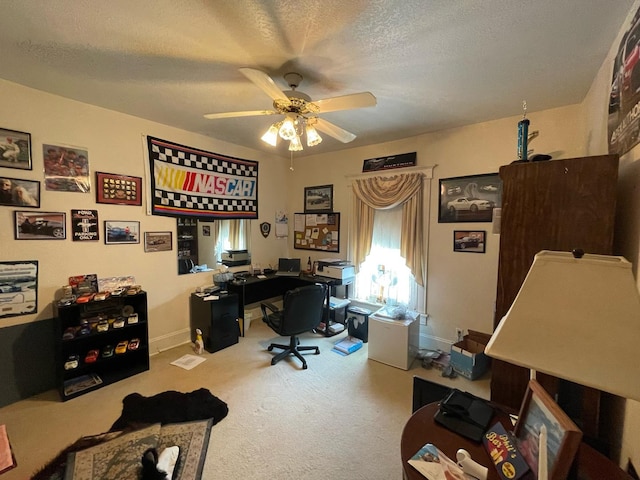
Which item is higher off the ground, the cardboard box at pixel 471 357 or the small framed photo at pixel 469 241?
the small framed photo at pixel 469 241

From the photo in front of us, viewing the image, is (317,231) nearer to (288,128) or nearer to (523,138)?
(288,128)

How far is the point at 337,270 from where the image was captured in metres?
3.60

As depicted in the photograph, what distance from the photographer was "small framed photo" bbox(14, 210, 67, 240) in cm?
215

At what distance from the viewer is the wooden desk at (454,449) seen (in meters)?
0.83

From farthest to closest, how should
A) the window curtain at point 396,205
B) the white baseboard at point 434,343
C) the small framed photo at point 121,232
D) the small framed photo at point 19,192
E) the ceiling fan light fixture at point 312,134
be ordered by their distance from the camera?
the window curtain at point 396,205, the white baseboard at point 434,343, the small framed photo at point 121,232, the small framed photo at point 19,192, the ceiling fan light fixture at point 312,134

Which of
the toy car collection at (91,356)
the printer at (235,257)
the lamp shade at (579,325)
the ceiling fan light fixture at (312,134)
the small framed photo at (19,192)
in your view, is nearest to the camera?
the lamp shade at (579,325)

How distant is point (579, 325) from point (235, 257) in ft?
12.1

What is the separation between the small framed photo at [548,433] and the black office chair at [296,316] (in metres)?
1.94

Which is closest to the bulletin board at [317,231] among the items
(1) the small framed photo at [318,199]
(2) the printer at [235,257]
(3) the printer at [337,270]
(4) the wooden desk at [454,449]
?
(1) the small framed photo at [318,199]

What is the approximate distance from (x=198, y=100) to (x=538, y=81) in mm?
2718

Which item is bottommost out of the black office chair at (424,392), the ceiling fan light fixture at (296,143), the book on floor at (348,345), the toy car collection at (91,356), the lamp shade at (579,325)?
the book on floor at (348,345)

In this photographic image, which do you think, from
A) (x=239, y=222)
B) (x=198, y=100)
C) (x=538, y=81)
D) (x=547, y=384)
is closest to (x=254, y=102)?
(x=198, y=100)

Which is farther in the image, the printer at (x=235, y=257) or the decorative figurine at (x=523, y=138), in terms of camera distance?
Answer: the printer at (x=235, y=257)

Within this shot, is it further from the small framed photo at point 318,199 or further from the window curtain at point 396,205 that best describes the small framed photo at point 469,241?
the small framed photo at point 318,199
